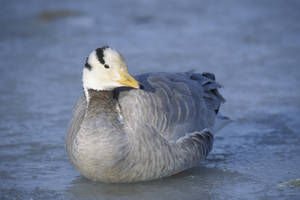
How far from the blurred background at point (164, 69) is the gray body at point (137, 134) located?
0.23 m

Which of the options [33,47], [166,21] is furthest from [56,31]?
[166,21]

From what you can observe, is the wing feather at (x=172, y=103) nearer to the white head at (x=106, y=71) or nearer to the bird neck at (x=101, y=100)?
the bird neck at (x=101, y=100)

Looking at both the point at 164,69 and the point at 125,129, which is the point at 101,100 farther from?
the point at 164,69

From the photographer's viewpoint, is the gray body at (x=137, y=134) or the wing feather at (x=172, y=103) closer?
the gray body at (x=137, y=134)

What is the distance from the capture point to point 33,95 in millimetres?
7477

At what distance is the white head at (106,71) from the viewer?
4488 millimetres

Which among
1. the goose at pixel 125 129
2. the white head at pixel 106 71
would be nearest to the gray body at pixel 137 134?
the goose at pixel 125 129

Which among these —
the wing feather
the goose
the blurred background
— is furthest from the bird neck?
the blurred background

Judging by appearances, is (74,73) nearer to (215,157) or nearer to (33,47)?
(33,47)

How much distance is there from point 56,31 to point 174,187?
7.11m

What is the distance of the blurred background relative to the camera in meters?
4.69

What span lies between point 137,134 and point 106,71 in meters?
0.64

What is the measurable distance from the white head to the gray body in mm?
108

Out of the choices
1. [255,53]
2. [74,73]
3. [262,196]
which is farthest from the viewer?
[255,53]
